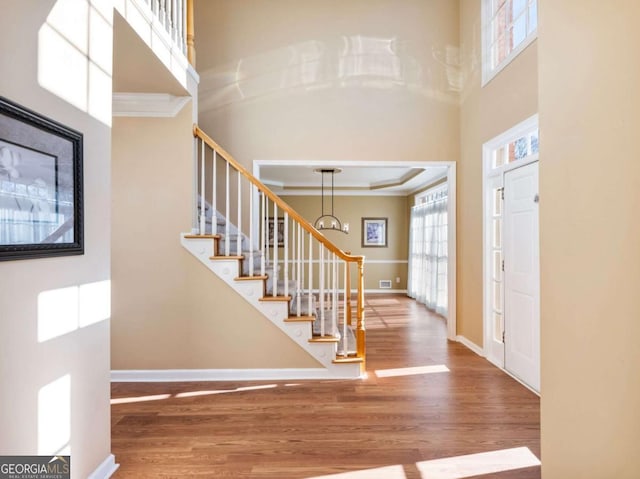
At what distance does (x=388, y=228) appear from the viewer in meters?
8.61

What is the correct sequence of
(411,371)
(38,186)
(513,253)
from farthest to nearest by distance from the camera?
(411,371) < (513,253) < (38,186)

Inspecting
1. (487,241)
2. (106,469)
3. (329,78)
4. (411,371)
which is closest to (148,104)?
(329,78)

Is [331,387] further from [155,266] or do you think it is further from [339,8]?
[339,8]

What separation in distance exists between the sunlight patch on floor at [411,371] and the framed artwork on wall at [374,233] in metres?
5.22

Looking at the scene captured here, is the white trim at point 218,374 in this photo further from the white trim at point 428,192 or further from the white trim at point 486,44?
the white trim at point 428,192

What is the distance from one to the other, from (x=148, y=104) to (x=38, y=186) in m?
2.03

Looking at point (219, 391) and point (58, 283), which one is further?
point (219, 391)

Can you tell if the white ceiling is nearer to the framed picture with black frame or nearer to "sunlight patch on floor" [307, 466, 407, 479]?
the framed picture with black frame

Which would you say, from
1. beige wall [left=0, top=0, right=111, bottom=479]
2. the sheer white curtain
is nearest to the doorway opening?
the sheer white curtain

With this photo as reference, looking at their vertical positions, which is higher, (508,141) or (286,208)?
(508,141)

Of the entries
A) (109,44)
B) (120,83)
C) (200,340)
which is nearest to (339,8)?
(120,83)

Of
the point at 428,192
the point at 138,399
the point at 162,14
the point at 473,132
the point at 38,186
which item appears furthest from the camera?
the point at 428,192

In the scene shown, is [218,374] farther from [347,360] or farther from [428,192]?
[428,192]

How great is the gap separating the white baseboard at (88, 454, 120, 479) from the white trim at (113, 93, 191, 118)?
104 inches
